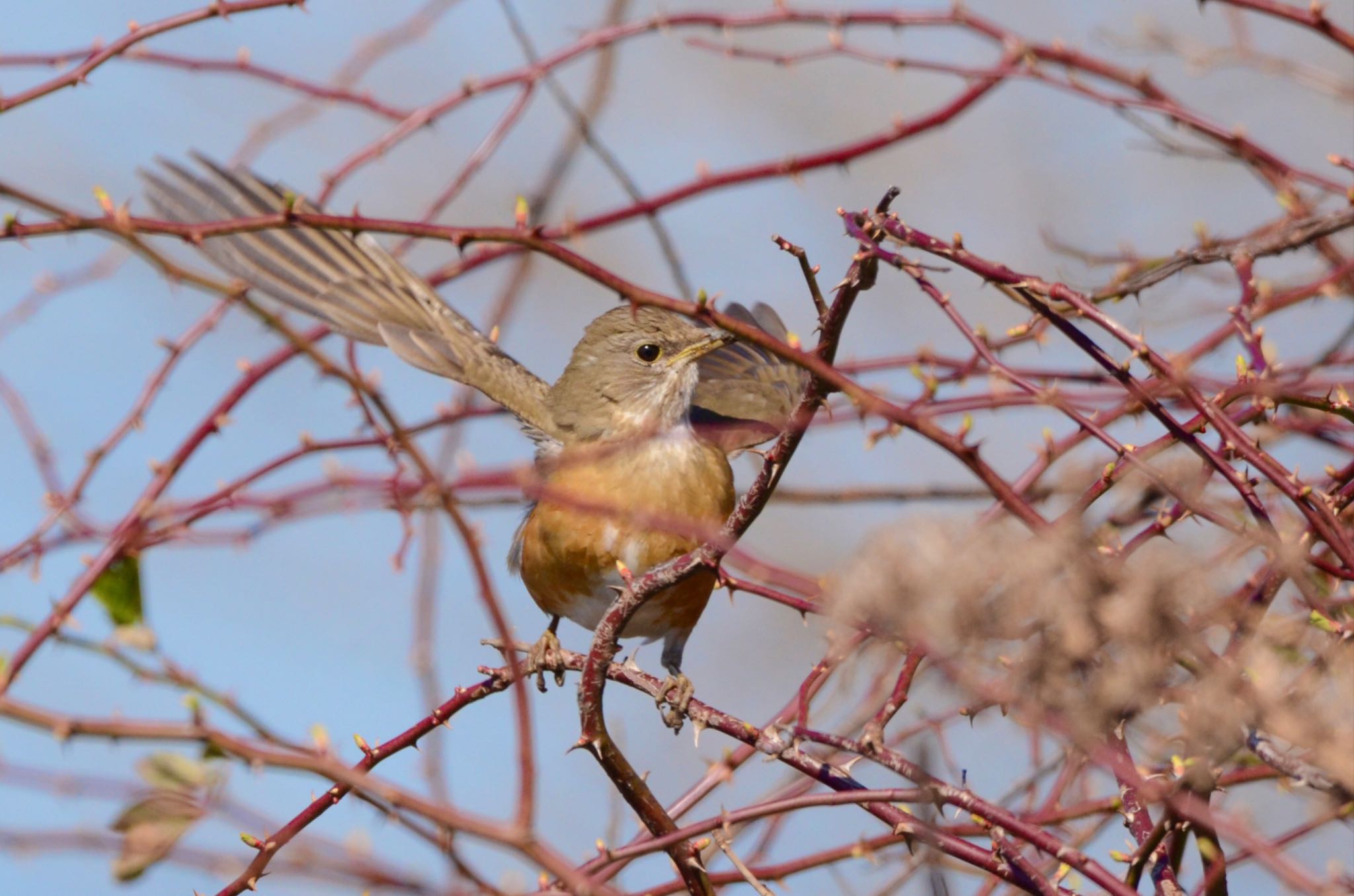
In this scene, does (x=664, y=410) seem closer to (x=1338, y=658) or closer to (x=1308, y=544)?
(x=1308, y=544)

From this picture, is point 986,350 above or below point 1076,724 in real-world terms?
above

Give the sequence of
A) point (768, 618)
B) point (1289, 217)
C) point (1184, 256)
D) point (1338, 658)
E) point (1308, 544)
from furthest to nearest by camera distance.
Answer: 1. point (768, 618)
2. point (1289, 217)
3. point (1184, 256)
4. point (1308, 544)
5. point (1338, 658)

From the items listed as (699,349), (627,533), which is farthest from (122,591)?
(699,349)

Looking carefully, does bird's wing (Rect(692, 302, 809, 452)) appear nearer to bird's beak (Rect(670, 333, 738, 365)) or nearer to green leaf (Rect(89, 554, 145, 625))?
bird's beak (Rect(670, 333, 738, 365))

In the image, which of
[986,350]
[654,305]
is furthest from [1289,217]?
[654,305]

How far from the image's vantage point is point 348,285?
420 cm

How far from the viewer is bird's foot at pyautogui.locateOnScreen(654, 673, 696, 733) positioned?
3182mm

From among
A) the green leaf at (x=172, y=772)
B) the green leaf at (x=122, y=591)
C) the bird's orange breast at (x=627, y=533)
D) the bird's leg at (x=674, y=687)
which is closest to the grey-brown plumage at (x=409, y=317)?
the bird's orange breast at (x=627, y=533)

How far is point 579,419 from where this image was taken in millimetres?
4598

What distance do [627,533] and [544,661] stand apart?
1.30 ft

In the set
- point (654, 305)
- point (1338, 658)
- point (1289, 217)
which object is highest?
point (1289, 217)

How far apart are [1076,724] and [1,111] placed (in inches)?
99.4

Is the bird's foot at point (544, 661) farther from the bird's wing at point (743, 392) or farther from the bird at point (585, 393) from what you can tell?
the bird's wing at point (743, 392)

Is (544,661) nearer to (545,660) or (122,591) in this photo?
(545,660)
